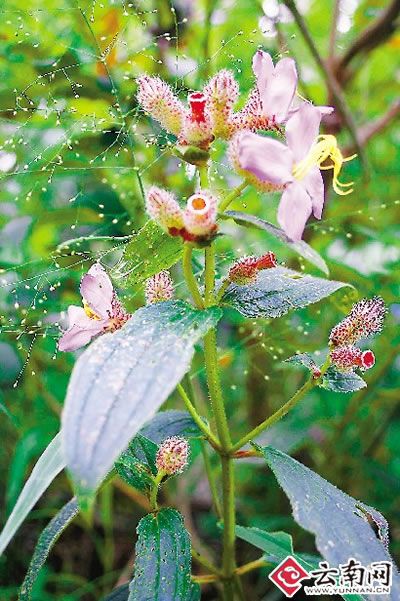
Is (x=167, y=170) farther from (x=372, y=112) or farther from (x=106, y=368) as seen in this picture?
(x=106, y=368)

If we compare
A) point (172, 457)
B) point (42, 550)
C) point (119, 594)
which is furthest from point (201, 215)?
point (119, 594)

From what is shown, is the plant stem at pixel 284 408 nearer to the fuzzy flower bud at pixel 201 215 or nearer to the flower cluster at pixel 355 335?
the flower cluster at pixel 355 335

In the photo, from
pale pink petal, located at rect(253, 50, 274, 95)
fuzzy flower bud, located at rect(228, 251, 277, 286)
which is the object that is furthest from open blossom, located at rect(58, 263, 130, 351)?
pale pink petal, located at rect(253, 50, 274, 95)

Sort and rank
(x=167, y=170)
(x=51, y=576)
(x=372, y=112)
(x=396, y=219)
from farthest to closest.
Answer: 1. (x=372, y=112)
2. (x=396, y=219)
3. (x=167, y=170)
4. (x=51, y=576)

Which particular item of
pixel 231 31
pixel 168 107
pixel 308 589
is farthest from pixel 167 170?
pixel 308 589

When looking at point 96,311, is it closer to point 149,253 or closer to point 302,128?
point 149,253

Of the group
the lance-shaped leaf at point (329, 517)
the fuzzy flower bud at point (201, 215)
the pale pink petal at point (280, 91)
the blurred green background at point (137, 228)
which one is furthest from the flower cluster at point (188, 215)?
the blurred green background at point (137, 228)

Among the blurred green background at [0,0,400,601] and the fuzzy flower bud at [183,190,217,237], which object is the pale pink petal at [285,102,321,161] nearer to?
the fuzzy flower bud at [183,190,217,237]
